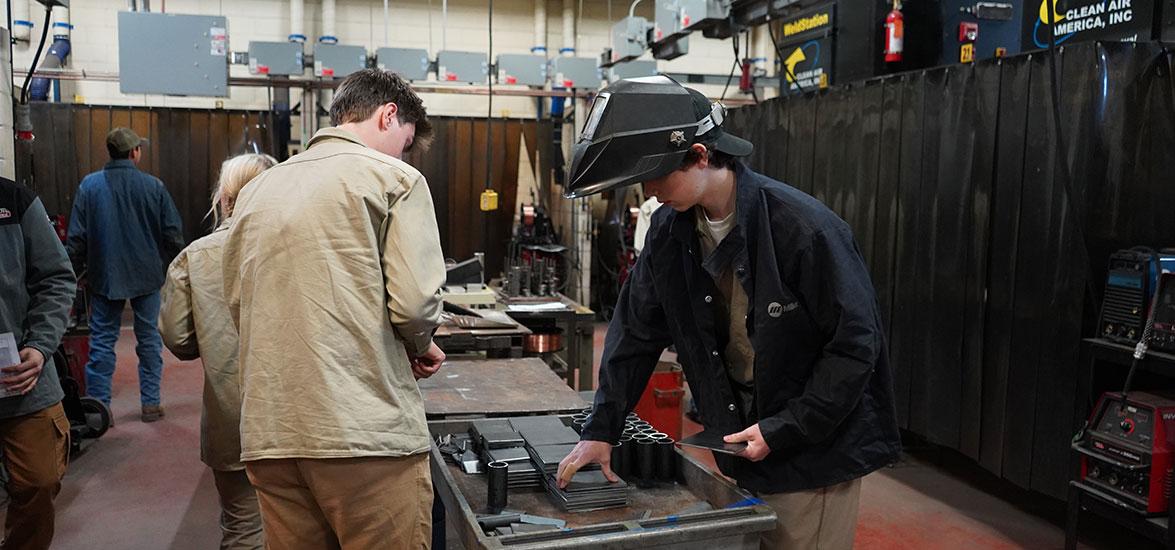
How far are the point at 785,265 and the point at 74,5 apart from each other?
8.84 meters

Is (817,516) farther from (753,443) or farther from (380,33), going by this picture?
(380,33)

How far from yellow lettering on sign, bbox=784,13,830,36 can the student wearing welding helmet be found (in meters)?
3.82

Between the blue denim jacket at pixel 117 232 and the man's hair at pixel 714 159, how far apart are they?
4329mm

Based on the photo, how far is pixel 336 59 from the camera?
6887 millimetres

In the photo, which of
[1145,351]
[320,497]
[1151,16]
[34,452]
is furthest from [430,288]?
[1151,16]

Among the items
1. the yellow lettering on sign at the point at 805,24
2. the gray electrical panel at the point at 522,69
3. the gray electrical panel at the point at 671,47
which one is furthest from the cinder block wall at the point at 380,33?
the gray electrical panel at the point at 671,47

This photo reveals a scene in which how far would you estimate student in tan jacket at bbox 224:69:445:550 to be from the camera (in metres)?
1.70

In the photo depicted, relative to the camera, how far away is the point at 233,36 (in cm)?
874

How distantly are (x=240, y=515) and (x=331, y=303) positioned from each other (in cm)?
119

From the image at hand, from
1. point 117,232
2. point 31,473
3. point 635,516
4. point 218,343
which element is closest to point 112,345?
point 117,232

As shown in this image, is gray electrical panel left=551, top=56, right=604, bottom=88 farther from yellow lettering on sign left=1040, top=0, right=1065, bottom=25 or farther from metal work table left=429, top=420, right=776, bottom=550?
metal work table left=429, top=420, right=776, bottom=550

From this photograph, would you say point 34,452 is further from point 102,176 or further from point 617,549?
point 102,176

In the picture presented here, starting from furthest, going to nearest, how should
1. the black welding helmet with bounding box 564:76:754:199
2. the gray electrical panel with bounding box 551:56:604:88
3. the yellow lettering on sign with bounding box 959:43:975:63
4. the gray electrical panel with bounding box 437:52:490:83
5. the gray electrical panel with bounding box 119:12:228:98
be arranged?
1. the gray electrical panel with bounding box 551:56:604:88
2. the gray electrical panel with bounding box 437:52:490:83
3. the gray electrical panel with bounding box 119:12:228:98
4. the yellow lettering on sign with bounding box 959:43:975:63
5. the black welding helmet with bounding box 564:76:754:199

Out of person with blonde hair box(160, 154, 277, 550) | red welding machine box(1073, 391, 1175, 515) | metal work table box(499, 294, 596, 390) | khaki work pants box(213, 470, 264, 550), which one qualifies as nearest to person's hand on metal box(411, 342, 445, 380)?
person with blonde hair box(160, 154, 277, 550)
